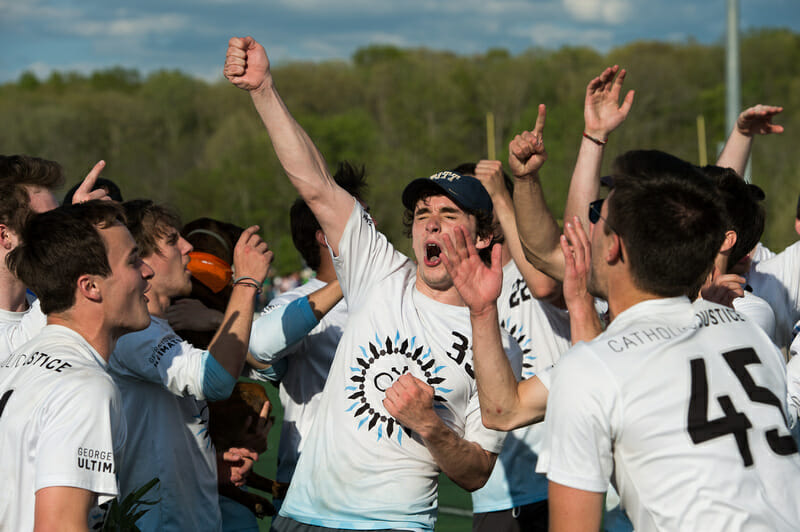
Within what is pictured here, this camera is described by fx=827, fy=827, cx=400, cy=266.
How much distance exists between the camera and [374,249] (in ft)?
12.5

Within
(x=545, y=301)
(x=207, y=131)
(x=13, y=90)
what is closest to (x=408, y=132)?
(x=207, y=131)

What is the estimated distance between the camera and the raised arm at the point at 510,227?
15.0 ft

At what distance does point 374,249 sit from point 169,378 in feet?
3.49

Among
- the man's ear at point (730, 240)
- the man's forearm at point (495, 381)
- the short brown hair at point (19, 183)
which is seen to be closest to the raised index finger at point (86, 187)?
the short brown hair at point (19, 183)

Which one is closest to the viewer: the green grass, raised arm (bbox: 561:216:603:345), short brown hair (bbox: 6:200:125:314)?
short brown hair (bbox: 6:200:125:314)

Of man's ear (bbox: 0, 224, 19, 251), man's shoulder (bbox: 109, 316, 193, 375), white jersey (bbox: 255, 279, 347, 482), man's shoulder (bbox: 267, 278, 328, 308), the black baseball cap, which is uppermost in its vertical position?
the black baseball cap

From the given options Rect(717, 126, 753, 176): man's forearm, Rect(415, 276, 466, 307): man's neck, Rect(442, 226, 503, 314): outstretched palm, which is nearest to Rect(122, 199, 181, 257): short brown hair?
Rect(415, 276, 466, 307): man's neck

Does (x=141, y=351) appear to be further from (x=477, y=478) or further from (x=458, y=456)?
(x=477, y=478)

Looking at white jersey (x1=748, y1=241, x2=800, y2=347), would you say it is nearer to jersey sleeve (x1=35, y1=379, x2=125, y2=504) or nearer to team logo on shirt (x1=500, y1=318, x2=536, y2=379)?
team logo on shirt (x1=500, y1=318, x2=536, y2=379)

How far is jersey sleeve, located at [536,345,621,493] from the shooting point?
2379 millimetres

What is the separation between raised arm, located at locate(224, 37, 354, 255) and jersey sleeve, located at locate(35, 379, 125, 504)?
126 cm

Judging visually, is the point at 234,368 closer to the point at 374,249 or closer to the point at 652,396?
the point at 374,249

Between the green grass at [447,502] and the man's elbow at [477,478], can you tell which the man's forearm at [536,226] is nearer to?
the man's elbow at [477,478]

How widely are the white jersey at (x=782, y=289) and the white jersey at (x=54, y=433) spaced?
3547 millimetres
